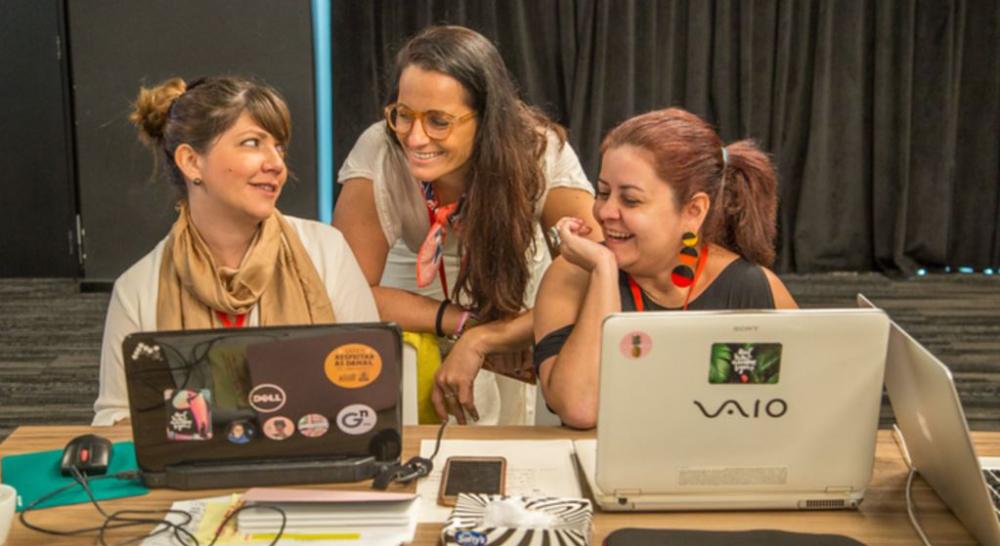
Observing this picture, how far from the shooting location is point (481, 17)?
5109 millimetres

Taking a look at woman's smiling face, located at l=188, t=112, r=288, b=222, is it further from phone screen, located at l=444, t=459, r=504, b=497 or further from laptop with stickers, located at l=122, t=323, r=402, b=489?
phone screen, located at l=444, t=459, r=504, b=497

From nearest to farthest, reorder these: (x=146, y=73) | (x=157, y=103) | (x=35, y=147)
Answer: (x=157, y=103)
(x=146, y=73)
(x=35, y=147)

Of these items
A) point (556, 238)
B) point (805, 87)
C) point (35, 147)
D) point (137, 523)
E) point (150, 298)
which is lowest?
point (137, 523)

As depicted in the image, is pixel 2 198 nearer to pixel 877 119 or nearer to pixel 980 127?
pixel 877 119

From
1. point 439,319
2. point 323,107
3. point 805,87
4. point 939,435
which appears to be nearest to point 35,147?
point 323,107

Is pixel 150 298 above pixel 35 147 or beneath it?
beneath

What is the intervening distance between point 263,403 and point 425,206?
101 cm

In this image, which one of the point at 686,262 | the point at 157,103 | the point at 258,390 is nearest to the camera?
the point at 258,390

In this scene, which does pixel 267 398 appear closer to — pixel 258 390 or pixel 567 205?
pixel 258 390

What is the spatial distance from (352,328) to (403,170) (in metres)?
0.97

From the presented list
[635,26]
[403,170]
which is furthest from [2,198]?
[403,170]

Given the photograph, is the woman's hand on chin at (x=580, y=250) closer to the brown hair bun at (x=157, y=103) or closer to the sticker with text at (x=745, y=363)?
the sticker with text at (x=745, y=363)

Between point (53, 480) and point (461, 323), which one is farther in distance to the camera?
point (461, 323)

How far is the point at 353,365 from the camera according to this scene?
4.76 feet
